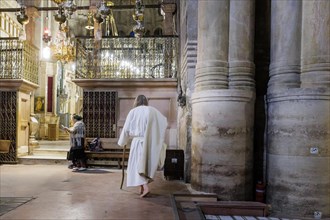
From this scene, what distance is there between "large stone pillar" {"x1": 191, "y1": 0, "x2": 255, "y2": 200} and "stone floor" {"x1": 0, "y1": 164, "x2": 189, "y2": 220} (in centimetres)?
88

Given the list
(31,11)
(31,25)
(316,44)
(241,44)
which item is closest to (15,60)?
(31,11)

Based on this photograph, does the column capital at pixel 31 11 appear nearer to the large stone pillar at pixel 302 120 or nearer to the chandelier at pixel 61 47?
the chandelier at pixel 61 47

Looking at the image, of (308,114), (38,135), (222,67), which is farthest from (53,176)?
(38,135)

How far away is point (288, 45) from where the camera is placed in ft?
17.5

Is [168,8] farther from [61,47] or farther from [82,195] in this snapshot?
[82,195]

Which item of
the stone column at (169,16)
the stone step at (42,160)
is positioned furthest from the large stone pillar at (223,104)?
the stone column at (169,16)

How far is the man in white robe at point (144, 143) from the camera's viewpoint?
550 cm

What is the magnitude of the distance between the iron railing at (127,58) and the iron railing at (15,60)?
1.73 m

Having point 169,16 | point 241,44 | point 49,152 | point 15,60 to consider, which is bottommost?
point 49,152

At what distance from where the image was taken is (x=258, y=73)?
20.5 feet

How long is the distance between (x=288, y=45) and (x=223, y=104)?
1420 millimetres

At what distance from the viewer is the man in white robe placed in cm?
550

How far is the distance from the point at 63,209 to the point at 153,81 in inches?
229

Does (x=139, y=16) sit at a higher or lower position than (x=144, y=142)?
higher
